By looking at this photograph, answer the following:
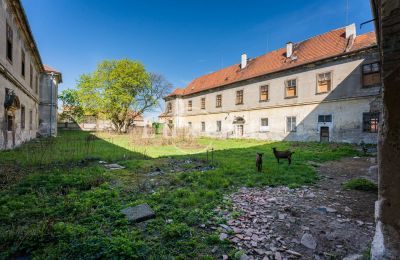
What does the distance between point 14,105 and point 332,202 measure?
42.8 ft

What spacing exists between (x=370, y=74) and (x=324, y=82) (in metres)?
2.86

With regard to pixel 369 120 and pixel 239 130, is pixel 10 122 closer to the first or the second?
pixel 239 130

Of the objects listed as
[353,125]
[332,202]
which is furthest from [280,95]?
[332,202]

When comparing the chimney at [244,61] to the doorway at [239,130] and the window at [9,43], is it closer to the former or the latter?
the doorway at [239,130]

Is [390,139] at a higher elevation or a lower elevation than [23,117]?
lower

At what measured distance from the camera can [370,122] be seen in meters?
13.7

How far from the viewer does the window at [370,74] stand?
44.0 feet

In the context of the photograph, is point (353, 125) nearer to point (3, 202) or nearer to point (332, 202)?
point (332, 202)

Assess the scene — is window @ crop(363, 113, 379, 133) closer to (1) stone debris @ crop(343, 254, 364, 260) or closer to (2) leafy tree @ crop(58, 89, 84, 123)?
(1) stone debris @ crop(343, 254, 364, 260)

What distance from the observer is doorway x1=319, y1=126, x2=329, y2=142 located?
1580 cm

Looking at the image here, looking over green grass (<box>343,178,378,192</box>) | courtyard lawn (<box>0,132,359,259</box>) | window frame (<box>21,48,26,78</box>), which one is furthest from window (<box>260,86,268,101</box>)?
window frame (<box>21,48,26,78</box>)

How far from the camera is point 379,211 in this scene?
189 centimetres

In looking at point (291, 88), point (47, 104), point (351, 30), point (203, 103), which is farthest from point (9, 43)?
point (351, 30)

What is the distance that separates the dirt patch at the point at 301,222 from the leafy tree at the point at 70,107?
4380cm
